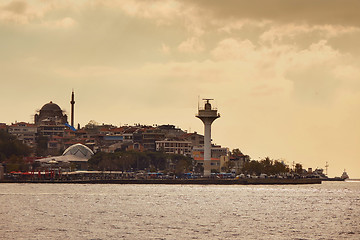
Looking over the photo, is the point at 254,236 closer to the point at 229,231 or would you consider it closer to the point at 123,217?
the point at 229,231

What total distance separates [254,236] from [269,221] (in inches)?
579

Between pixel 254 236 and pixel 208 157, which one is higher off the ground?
pixel 208 157

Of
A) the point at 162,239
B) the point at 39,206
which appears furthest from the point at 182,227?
the point at 39,206

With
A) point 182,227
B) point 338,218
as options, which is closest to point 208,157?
point 338,218

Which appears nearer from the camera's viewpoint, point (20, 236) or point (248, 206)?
point (20, 236)

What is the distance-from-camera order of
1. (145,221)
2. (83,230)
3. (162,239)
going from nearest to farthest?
(162,239), (83,230), (145,221)

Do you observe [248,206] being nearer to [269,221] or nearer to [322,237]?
[269,221]

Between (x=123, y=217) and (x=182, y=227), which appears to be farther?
(x=123, y=217)

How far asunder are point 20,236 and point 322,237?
70.6ft

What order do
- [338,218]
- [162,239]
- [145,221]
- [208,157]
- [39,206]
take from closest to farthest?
[162,239], [145,221], [338,218], [39,206], [208,157]

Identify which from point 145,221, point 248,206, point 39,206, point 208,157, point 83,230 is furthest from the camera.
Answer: point 208,157

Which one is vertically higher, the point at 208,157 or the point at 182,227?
the point at 208,157

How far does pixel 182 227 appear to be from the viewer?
75.8 m

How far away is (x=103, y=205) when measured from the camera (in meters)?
106
